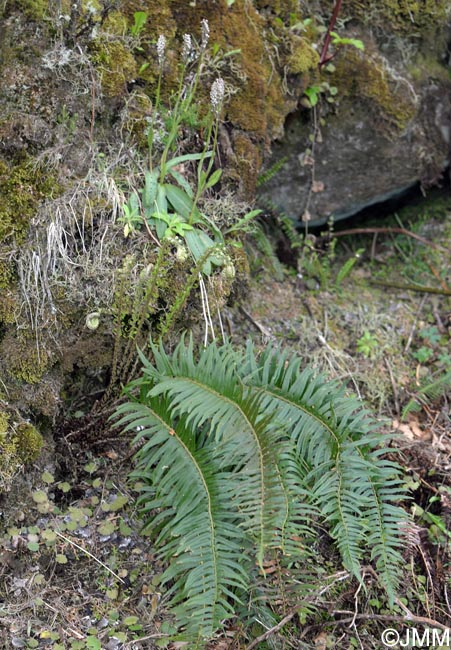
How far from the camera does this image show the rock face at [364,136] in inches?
174

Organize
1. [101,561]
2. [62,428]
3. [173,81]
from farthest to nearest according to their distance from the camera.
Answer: [173,81] < [62,428] < [101,561]

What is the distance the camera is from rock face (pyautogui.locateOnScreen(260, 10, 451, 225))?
174 inches

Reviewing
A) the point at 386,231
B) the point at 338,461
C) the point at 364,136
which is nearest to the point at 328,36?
the point at 364,136

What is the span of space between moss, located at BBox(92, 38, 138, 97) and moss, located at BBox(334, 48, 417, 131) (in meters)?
1.64

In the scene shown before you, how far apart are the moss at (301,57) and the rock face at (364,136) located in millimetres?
214

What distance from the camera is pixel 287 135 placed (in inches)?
174

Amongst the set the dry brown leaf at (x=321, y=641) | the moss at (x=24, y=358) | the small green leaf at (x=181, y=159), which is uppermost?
the small green leaf at (x=181, y=159)

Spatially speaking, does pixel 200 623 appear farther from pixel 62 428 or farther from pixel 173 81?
pixel 173 81

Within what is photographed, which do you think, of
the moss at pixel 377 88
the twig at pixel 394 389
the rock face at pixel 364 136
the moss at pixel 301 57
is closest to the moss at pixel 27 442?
the twig at pixel 394 389

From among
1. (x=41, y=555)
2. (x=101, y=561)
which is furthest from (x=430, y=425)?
(x=41, y=555)

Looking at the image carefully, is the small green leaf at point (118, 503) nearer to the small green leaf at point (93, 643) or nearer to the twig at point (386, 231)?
the small green leaf at point (93, 643)

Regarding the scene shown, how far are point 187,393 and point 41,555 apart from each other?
0.99 m

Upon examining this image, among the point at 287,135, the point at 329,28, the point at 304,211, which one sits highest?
the point at 329,28

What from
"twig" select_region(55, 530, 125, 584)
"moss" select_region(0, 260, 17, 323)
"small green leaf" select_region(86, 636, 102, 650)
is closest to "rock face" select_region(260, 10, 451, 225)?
"moss" select_region(0, 260, 17, 323)
